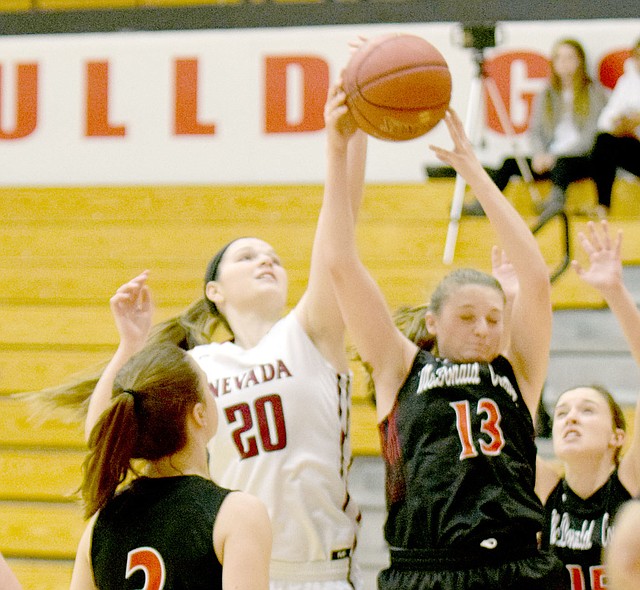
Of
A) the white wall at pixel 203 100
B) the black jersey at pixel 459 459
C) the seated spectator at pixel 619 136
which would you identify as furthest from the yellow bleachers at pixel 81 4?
the black jersey at pixel 459 459

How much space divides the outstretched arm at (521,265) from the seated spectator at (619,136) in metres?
3.69

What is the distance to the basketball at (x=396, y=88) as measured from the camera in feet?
9.46

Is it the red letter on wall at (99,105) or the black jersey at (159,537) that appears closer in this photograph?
the black jersey at (159,537)

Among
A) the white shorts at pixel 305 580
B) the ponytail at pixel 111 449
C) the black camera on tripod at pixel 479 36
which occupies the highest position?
the black camera on tripod at pixel 479 36

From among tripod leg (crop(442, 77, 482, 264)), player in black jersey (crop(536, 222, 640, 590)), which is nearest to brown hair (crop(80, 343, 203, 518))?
player in black jersey (crop(536, 222, 640, 590))

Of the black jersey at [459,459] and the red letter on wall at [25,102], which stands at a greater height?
the red letter on wall at [25,102]

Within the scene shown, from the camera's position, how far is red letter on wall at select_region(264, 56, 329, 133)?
7539 millimetres

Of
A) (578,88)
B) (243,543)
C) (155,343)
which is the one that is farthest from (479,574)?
(578,88)

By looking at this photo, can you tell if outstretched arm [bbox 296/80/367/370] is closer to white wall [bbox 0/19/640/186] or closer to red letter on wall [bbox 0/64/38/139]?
white wall [bbox 0/19/640/186]

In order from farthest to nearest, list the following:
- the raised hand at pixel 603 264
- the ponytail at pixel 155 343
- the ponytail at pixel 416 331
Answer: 1. the ponytail at pixel 155 343
2. the ponytail at pixel 416 331
3. the raised hand at pixel 603 264

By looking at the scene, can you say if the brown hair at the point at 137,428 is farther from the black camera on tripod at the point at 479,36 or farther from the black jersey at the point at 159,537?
the black camera on tripod at the point at 479,36

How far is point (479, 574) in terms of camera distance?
2746mm

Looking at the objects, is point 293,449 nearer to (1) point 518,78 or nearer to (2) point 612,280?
(2) point 612,280

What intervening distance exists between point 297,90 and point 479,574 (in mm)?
5289
